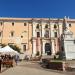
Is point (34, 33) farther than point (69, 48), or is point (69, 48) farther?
point (34, 33)

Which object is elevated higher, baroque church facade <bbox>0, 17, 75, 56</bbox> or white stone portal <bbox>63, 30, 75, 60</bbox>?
baroque church facade <bbox>0, 17, 75, 56</bbox>

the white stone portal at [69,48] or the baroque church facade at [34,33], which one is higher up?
the baroque church facade at [34,33]

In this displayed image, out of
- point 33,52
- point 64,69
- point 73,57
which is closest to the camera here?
point 64,69

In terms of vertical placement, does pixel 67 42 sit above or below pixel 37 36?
below

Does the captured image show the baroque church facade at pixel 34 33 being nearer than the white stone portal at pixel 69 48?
No

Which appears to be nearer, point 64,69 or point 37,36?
point 64,69

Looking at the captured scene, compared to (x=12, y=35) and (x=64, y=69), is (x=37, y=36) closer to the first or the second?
(x=12, y=35)

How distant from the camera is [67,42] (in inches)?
1347

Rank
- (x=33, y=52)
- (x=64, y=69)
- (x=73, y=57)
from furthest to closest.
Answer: (x=33, y=52), (x=73, y=57), (x=64, y=69)

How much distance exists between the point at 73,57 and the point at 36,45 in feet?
135

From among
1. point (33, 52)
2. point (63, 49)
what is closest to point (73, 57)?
point (63, 49)

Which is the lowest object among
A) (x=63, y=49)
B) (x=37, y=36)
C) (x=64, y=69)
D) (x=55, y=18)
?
(x=64, y=69)

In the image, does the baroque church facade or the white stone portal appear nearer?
the white stone portal

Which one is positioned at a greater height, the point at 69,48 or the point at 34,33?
the point at 34,33
